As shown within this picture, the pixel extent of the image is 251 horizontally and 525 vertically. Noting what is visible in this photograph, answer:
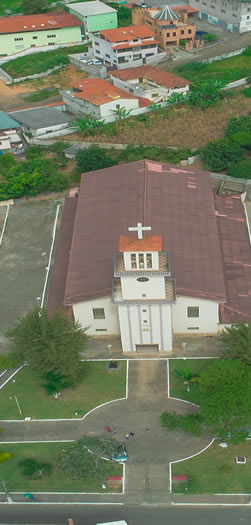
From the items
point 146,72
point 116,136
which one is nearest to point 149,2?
point 146,72

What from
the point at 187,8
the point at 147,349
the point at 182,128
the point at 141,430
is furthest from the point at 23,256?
the point at 187,8

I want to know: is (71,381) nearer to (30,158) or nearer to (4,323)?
(4,323)

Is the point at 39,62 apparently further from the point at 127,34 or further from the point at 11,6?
the point at 11,6

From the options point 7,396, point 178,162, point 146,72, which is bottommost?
point 7,396

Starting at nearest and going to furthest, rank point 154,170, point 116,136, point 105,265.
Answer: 1. point 105,265
2. point 154,170
3. point 116,136

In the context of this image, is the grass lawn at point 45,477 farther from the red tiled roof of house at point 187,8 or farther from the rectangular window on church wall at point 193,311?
the red tiled roof of house at point 187,8

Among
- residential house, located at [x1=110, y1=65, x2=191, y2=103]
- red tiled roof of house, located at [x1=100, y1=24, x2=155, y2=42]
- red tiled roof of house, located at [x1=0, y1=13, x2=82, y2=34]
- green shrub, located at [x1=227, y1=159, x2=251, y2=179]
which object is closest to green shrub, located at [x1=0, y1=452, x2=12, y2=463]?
green shrub, located at [x1=227, y1=159, x2=251, y2=179]

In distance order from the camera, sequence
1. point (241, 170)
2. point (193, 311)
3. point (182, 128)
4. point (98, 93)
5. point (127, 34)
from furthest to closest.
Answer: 1. point (127, 34)
2. point (98, 93)
3. point (182, 128)
4. point (241, 170)
5. point (193, 311)
